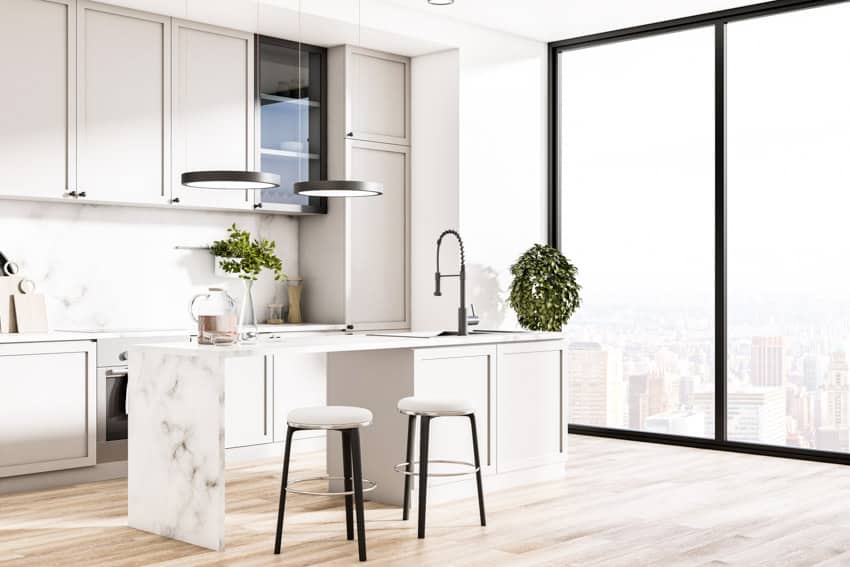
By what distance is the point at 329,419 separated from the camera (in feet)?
13.0

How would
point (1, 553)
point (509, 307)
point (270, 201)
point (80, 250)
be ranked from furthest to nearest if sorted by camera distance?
point (509, 307)
point (270, 201)
point (80, 250)
point (1, 553)

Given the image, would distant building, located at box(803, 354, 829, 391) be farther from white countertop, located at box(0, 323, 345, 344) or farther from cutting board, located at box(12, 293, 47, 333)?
cutting board, located at box(12, 293, 47, 333)

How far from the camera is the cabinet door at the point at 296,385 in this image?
20.7ft

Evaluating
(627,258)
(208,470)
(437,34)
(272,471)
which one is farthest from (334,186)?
(627,258)

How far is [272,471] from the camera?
18.9 ft

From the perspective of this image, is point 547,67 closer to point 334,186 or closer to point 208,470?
point 334,186

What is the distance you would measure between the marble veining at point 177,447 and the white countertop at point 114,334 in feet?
3.51

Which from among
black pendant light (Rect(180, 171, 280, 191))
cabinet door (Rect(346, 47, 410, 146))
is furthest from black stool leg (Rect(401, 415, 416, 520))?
cabinet door (Rect(346, 47, 410, 146))

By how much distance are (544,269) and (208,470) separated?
11.4 feet

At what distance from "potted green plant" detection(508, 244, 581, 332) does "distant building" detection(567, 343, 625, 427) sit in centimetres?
39

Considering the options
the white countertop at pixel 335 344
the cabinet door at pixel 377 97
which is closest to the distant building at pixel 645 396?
the white countertop at pixel 335 344

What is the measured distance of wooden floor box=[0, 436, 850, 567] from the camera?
3.93 metres

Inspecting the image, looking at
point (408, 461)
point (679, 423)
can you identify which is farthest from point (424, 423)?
point (679, 423)

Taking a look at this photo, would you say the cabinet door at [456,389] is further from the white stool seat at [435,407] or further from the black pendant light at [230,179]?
→ the black pendant light at [230,179]
